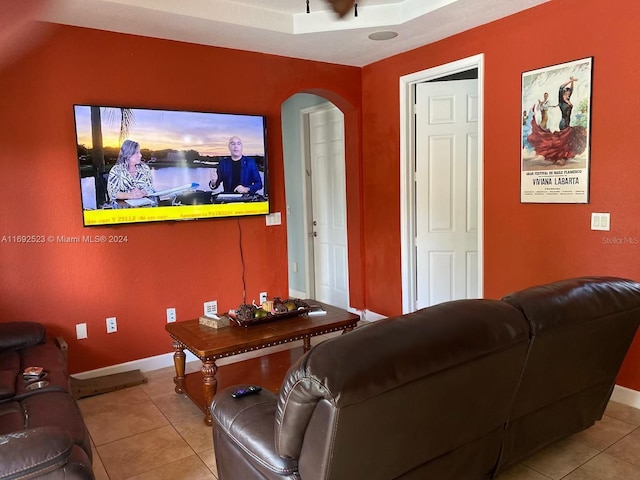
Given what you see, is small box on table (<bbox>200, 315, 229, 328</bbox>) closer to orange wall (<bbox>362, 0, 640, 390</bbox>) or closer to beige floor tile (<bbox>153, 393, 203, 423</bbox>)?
beige floor tile (<bbox>153, 393, 203, 423</bbox>)

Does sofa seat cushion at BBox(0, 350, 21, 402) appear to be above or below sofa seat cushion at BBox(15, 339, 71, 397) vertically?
above

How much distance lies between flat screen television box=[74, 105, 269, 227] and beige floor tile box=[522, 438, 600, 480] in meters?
2.70

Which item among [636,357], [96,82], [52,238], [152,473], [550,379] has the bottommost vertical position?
[152,473]

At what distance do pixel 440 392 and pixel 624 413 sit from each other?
6.65 feet

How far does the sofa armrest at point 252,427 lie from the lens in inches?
61.5

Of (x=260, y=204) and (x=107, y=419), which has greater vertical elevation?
(x=260, y=204)

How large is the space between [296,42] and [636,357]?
3242 mm

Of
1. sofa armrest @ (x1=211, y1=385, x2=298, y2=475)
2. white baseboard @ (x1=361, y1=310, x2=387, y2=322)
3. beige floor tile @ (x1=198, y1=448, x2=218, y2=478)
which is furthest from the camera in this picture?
white baseboard @ (x1=361, y1=310, x2=387, y2=322)

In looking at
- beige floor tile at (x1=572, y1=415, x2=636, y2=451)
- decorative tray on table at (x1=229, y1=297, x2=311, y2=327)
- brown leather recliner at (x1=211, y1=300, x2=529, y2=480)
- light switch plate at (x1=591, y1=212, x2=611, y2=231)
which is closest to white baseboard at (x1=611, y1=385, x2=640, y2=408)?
beige floor tile at (x1=572, y1=415, x2=636, y2=451)

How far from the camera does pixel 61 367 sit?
8.57 feet

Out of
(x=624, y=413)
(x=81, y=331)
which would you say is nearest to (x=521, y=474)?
(x=624, y=413)

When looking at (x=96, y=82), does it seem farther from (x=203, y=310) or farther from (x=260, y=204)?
(x=203, y=310)

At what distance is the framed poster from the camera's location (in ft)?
9.93

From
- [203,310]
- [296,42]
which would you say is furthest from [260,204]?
[296,42]
